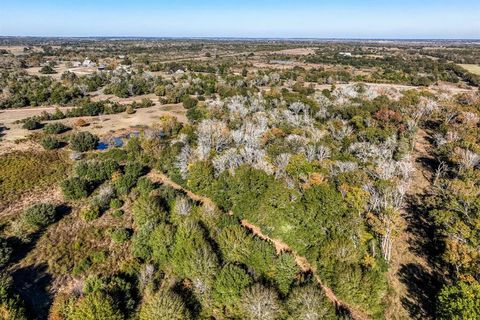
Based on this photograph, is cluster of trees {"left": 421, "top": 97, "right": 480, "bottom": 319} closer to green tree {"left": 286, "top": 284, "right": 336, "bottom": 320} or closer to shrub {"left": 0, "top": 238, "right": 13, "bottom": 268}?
green tree {"left": 286, "top": 284, "right": 336, "bottom": 320}

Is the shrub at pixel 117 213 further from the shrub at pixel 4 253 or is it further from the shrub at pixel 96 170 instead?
the shrub at pixel 4 253

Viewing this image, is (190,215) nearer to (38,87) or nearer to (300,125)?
(300,125)

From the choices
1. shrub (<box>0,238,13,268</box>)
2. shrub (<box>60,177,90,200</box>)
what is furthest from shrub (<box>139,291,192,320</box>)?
shrub (<box>60,177,90,200</box>)

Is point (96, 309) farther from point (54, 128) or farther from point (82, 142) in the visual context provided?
point (54, 128)

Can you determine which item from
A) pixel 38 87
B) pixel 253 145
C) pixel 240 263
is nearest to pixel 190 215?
pixel 240 263

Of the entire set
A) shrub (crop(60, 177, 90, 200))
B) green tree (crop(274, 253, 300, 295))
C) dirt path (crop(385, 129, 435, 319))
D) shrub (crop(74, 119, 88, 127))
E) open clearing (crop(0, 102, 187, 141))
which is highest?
green tree (crop(274, 253, 300, 295))
